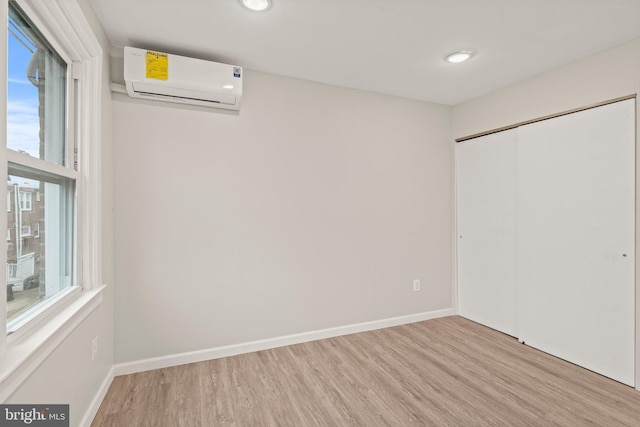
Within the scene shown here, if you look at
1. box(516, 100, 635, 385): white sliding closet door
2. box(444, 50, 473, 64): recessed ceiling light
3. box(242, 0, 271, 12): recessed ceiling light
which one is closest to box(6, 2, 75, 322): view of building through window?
box(242, 0, 271, 12): recessed ceiling light

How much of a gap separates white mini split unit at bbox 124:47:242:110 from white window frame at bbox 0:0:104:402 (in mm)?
236

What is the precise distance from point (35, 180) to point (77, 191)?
0.41m

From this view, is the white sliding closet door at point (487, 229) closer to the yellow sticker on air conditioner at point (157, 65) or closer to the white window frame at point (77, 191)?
the yellow sticker on air conditioner at point (157, 65)

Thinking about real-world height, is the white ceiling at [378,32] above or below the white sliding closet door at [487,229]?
above

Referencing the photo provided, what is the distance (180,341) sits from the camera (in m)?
2.46

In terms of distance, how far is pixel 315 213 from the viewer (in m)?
2.92

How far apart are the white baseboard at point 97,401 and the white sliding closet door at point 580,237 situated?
342cm

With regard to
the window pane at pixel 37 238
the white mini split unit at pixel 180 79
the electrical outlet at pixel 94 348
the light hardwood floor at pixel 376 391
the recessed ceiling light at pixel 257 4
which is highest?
the recessed ceiling light at pixel 257 4

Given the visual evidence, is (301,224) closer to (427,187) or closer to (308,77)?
(308,77)

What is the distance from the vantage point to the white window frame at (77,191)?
3.42 feet

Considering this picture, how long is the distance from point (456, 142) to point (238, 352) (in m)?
3.25

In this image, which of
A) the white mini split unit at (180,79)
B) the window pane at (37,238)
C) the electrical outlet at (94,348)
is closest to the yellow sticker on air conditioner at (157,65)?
the white mini split unit at (180,79)

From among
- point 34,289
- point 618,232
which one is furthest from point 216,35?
point 618,232

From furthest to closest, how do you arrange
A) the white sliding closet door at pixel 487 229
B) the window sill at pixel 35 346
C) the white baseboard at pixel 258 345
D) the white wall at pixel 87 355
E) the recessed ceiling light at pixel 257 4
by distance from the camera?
the white sliding closet door at pixel 487 229, the white baseboard at pixel 258 345, the recessed ceiling light at pixel 257 4, the white wall at pixel 87 355, the window sill at pixel 35 346
